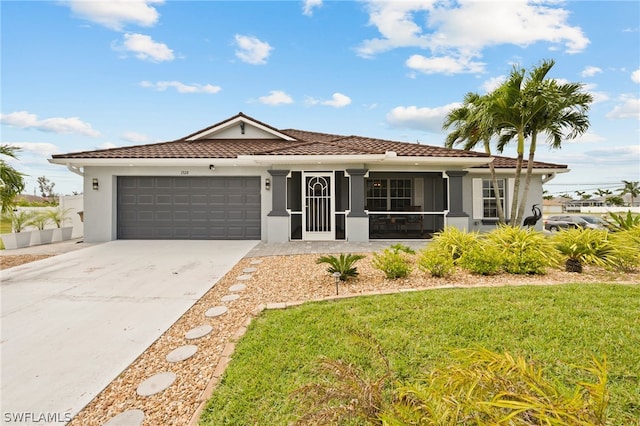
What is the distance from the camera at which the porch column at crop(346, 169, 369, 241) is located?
11164mm

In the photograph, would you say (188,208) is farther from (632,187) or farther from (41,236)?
(632,187)

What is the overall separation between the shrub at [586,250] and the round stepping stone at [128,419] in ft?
25.2

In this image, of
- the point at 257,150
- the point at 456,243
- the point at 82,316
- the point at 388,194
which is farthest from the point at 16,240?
the point at 388,194

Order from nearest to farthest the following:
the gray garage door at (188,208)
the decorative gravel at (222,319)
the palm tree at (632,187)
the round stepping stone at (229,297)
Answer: the decorative gravel at (222,319) < the round stepping stone at (229,297) < the gray garage door at (188,208) < the palm tree at (632,187)

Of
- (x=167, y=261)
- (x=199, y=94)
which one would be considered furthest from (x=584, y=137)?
(x=199, y=94)

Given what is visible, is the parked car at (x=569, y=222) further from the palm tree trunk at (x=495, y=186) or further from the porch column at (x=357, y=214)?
the porch column at (x=357, y=214)

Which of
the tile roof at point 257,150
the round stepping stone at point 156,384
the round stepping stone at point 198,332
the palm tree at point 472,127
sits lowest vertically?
the round stepping stone at point 156,384

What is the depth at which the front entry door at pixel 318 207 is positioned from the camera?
11.5 m

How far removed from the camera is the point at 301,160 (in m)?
10.5

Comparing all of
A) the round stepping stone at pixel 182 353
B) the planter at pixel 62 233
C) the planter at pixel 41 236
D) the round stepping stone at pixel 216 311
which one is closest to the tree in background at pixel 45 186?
the planter at pixel 62 233

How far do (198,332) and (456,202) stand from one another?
10804mm

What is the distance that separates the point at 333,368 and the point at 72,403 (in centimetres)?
248

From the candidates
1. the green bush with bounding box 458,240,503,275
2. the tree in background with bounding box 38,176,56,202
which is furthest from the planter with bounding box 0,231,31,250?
the tree in background with bounding box 38,176,56,202

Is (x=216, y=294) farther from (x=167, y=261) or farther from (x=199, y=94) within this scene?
(x=199, y=94)
